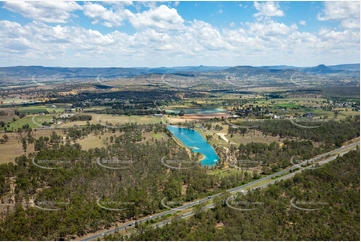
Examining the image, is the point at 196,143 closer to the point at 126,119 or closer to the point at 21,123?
the point at 126,119

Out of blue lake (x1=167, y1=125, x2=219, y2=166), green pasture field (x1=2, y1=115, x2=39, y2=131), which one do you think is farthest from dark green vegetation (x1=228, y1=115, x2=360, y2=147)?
green pasture field (x1=2, y1=115, x2=39, y2=131)

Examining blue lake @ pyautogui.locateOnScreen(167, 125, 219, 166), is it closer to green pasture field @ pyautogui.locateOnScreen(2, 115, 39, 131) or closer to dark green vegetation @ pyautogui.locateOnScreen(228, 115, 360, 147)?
dark green vegetation @ pyautogui.locateOnScreen(228, 115, 360, 147)

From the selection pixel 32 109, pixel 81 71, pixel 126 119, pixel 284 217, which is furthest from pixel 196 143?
pixel 81 71

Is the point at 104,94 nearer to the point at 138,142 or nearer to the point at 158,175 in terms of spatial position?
the point at 138,142

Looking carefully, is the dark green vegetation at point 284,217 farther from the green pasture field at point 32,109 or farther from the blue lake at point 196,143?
the green pasture field at point 32,109

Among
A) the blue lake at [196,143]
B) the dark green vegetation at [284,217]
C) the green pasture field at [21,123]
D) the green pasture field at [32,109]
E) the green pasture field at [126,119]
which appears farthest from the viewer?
the green pasture field at [32,109]

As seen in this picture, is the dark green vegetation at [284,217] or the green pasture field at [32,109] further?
the green pasture field at [32,109]

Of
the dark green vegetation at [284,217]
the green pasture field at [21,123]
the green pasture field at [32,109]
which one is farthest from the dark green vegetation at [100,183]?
the green pasture field at [32,109]
